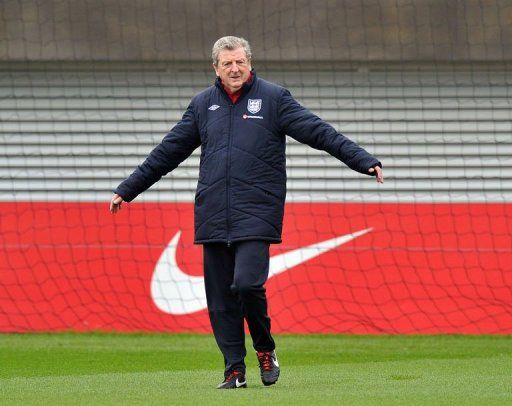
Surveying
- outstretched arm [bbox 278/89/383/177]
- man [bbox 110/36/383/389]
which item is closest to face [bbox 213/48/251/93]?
man [bbox 110/36/383/389]

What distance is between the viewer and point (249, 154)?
256 inches

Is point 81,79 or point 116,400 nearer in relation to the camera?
point 116,400

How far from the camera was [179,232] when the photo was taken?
11211 millimetres

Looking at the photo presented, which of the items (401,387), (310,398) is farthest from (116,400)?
(401,387)

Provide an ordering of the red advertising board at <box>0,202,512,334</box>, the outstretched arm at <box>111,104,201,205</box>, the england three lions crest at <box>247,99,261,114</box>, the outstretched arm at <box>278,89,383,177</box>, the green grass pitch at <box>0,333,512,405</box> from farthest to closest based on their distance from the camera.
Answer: the red advertising board at <box>0,202,512,334</box>, the outstretched arm at <box>111,104,201,205</box>, the england three lions crest at <box>247,99,261,114</box>, the outstretched arm at <box>278,89,383,177</box>, the green grass pitch at <box>0,333,512,405</box>

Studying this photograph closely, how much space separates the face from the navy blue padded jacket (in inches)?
2.8

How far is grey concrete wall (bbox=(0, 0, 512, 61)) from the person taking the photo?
11.6m

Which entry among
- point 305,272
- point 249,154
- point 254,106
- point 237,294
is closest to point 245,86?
point 254,106

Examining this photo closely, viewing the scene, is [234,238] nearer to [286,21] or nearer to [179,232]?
[179,232]

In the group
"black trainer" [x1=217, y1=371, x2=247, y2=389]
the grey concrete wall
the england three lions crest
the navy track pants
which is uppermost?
the grey concrete wall

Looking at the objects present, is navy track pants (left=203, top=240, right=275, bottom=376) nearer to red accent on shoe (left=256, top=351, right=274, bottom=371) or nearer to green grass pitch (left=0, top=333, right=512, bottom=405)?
red accent on shoe (left=256, top=351, right=274, bottom=371)

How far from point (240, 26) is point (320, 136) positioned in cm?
536

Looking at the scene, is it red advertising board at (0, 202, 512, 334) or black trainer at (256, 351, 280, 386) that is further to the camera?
red advertising board at (0, 202, 512, 334)

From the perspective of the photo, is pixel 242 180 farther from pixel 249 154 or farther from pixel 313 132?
pixel 313 132
